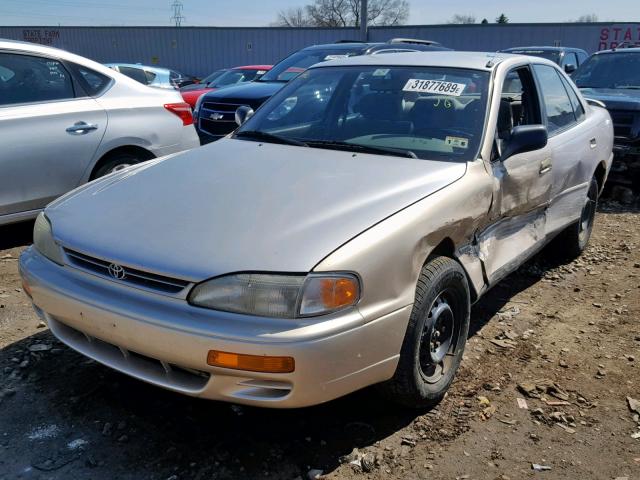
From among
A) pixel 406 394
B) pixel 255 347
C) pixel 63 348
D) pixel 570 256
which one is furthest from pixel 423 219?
pixel 570 256

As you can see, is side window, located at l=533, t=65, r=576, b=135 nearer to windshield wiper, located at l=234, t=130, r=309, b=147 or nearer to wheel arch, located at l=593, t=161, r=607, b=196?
wheel arch, located at l=593, t=161, r=607, b=196

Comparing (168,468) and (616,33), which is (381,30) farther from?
(168,468)

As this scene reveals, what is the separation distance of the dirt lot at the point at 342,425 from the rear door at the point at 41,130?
1.27m

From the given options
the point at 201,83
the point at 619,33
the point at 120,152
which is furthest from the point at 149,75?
the point at 619,33

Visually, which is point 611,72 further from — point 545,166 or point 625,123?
point 545,166

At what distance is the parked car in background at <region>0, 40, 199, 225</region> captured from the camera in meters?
4.62

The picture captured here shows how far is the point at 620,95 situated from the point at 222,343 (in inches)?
298

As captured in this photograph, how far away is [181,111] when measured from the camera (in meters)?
5.68

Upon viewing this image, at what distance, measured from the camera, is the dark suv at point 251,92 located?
7.89 metres

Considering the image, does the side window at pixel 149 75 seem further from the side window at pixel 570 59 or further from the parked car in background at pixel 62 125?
the parked car in background at pixel 62 125

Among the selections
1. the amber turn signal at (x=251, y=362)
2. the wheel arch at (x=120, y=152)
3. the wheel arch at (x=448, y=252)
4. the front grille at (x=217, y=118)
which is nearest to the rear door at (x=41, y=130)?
the wheel arch at (x=120, y=152)

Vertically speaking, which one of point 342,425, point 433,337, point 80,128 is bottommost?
point 342,425

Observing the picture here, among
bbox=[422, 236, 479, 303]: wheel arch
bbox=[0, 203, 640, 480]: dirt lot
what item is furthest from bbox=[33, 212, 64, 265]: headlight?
bbox=[422, 236, 479, 303]: wheel arch

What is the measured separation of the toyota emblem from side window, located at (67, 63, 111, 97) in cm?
315
